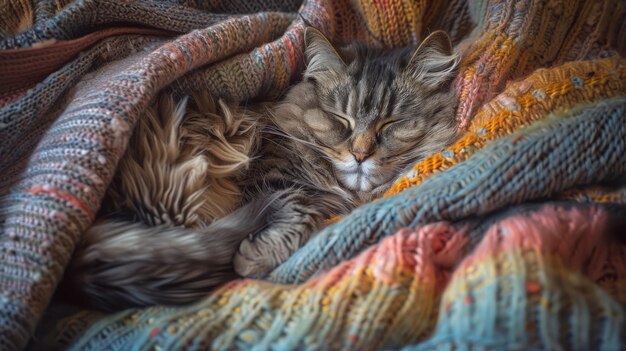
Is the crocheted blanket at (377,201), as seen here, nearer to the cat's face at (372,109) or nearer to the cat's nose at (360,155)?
the cat's face at (372,109)

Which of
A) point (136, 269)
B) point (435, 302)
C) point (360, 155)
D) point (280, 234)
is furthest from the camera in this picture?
point (360, 155)

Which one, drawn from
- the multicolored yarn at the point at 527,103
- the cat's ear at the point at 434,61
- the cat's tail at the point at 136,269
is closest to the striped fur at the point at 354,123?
the cat's ear at the point at 434,61

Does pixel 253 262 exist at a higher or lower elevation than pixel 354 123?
lower

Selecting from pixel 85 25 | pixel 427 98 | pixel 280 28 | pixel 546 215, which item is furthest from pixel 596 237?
pixel 85 25

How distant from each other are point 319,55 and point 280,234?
0.56 m

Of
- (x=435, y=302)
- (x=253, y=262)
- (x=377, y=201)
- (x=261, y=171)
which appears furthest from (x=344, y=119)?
(x=435, y=302)

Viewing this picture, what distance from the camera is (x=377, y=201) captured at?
99 centimetres

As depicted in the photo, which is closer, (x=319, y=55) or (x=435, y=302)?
(x=435, y=302)

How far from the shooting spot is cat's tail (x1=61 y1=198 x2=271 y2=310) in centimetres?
92

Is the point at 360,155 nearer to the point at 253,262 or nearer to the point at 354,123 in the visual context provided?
the point at 354,123

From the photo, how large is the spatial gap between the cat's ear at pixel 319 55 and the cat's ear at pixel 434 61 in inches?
8.5

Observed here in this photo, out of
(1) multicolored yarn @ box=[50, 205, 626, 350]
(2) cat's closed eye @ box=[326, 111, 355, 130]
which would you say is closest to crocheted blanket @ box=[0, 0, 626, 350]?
(1) multicolored yarn @ box=[50, 205, 626, 350]

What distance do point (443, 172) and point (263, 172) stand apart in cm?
53

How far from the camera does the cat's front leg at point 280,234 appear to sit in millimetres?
1003
